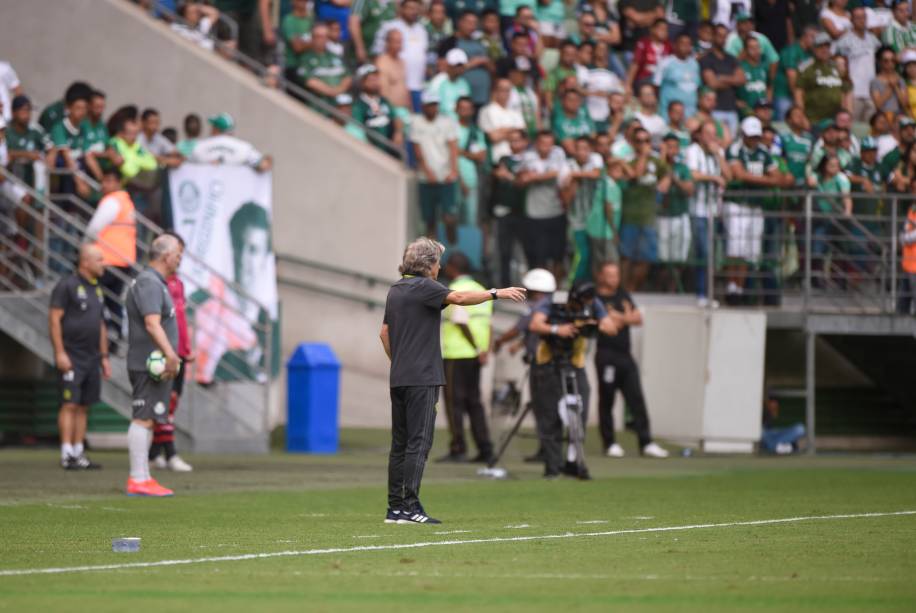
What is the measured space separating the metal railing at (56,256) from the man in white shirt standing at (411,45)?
5380mm

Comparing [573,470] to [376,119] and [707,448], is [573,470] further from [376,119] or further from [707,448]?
[376,119]

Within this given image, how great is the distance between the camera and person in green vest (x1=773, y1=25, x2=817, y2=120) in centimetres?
2767

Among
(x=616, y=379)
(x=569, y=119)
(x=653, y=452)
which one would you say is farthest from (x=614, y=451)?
(x=569, y=119)

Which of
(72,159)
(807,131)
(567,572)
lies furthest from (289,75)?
(567,572)

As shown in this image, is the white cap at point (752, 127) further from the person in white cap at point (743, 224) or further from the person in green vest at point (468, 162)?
the person in green vest at point (468, 162)

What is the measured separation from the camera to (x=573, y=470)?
58.2ft

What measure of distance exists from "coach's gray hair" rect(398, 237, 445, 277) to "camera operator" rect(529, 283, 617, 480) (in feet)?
16.4

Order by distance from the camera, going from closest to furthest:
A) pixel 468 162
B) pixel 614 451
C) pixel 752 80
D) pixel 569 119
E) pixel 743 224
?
1. pixel 614 451
2. pixel 743 224
3. pixel 468 162
4. pixel 569 119
5. pixel 752 80

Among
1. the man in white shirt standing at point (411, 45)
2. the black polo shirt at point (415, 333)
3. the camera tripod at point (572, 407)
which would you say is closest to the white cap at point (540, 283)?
the camera tripod at point (572, 407)

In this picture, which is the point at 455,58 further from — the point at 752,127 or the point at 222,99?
the point at 752,127

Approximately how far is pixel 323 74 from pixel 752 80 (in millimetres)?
6991

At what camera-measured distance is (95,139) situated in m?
21.0

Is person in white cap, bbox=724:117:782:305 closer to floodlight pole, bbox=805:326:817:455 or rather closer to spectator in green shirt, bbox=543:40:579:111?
floodlight pole, bbox=805:326:817:455

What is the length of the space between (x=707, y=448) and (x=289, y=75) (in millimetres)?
7888
